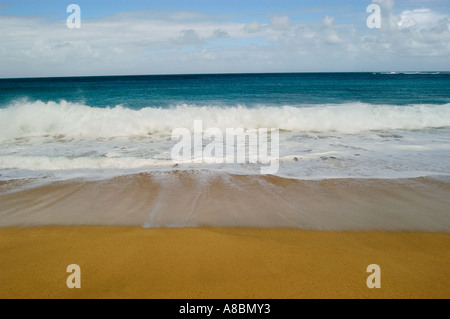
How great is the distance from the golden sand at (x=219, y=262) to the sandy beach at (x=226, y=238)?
1 centimetres

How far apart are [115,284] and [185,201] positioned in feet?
7.43

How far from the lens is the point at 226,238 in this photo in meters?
3.71

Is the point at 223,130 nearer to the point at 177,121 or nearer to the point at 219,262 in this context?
the point at 177,121

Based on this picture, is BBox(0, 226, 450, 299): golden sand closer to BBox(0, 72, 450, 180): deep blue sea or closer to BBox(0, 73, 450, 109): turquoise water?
BBox(0, 72, 450, 180): deep blue sea

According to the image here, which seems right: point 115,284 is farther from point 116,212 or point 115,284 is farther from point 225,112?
point 225,112

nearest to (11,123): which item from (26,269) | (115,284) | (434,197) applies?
(26,269)

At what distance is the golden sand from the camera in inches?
108

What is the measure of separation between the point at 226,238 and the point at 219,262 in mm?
Result: 545

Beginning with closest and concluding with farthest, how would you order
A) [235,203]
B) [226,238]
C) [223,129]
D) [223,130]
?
1. [226,238]
2. [235,203]
3. [223,130]
4. [223,129]

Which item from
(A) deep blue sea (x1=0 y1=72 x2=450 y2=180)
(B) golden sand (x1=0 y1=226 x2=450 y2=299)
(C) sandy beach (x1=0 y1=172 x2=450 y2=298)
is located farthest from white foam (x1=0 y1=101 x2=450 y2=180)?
(B) golden sand (x1=0 y1=226 x2=450 y2=299)

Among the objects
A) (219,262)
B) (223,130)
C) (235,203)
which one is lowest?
(219,262)

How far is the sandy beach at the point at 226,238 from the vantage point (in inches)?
111

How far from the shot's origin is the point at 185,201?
16.5 feet
